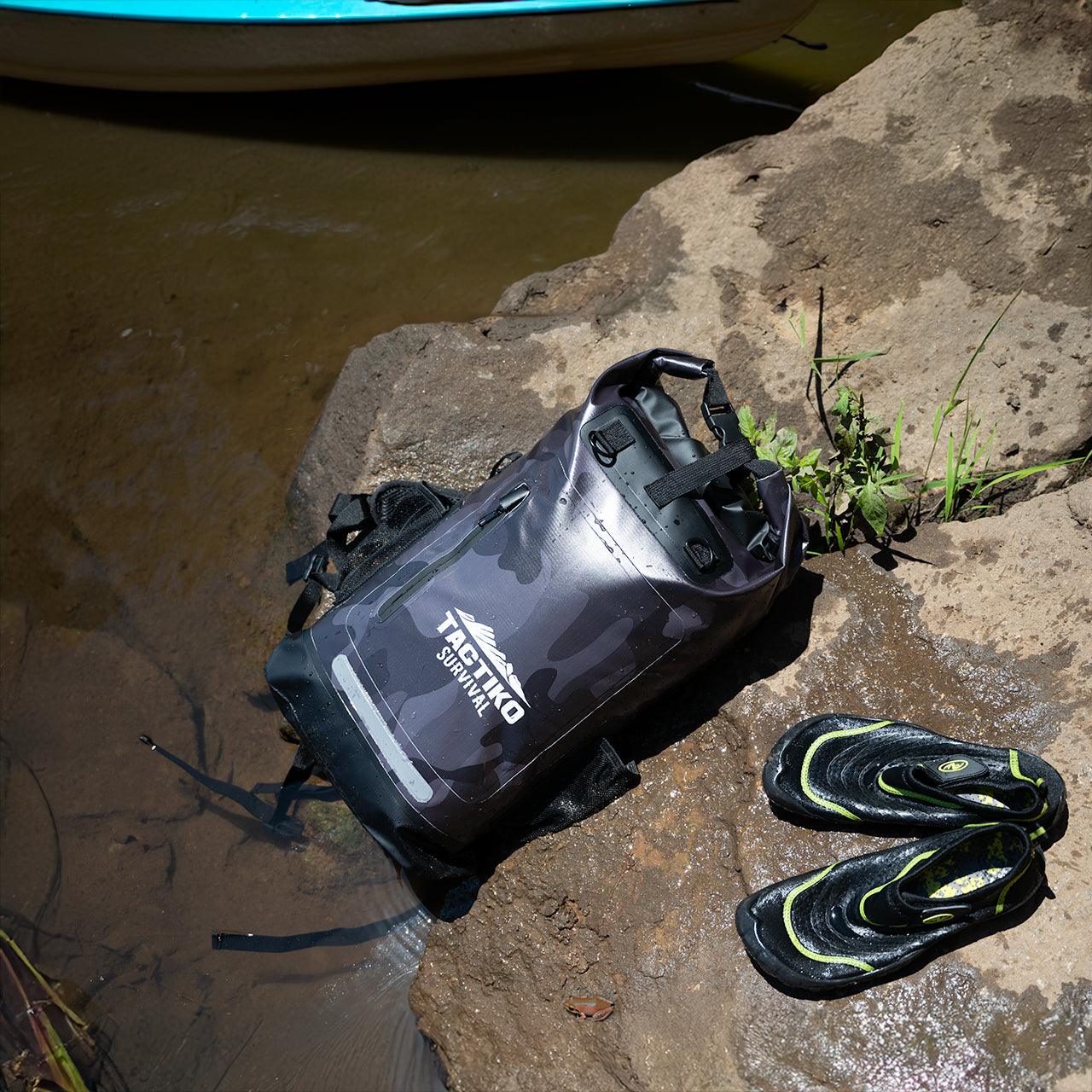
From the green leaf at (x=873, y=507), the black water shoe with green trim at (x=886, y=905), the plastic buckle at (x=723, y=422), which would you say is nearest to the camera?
the black water shoe with green trim at (x=886, y=905)

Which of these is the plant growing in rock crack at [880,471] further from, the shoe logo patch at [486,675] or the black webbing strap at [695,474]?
the shoe logo patch at [486,675]

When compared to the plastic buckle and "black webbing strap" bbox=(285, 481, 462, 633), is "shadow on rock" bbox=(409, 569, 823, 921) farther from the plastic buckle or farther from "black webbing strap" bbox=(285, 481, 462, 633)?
"black webbing strap" bbox=(285, 481, 462, 633)

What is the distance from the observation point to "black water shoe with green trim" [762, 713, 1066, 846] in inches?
88.7

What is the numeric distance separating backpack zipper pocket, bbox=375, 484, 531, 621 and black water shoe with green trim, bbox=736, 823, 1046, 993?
115 cm

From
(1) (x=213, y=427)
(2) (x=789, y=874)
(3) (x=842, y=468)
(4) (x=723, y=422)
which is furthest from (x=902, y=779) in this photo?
(1) (x=213, y=427)

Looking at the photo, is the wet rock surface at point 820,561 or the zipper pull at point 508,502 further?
the zipper pull at point 508,502

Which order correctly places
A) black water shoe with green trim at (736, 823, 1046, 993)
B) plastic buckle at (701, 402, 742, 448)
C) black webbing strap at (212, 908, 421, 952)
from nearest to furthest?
black water shoe with green trim at (736, 823, 1046, 993) < plastic buckle at (701, 402, 742, 448) < black webbing strap at (212, 908, 421, 952)

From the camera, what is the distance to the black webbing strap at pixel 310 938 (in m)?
2.78

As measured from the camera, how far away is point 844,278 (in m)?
3.08

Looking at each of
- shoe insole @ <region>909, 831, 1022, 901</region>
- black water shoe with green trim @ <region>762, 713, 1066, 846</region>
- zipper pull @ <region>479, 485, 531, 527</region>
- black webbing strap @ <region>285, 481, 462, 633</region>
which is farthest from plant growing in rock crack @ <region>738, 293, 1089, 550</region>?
black webbing strap @ <region>285, 481, 462, 633</region>

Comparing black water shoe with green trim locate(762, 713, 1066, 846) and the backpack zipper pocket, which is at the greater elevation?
the backpack zipper pocket

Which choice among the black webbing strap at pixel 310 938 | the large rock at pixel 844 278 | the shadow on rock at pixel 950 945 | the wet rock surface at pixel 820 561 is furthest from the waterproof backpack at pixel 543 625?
the shadow on rock at pixel 950 945

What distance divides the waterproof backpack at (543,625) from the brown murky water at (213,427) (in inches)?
23.7

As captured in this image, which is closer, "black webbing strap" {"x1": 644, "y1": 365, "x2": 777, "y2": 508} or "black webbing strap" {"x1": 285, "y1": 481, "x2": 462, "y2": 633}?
"black webbing strap" {"x1": 644, "y1": 365, "x2": 777, "y2": 508}
